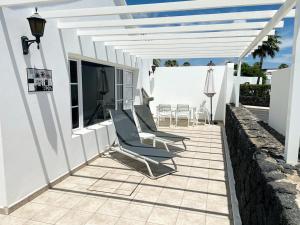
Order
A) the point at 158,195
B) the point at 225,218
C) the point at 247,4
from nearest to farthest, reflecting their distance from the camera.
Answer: the point at 247,4, the point at 225,218, the point at 158,195

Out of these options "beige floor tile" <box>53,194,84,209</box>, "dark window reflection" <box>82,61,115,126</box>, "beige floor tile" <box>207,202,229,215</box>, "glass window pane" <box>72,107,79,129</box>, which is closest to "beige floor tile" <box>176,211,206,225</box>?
"beige floor tile" <box>207,202,229,215</box>

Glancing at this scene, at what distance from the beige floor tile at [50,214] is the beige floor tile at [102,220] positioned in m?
0.53

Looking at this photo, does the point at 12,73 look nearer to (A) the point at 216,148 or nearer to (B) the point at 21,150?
(B) the point at 21,150

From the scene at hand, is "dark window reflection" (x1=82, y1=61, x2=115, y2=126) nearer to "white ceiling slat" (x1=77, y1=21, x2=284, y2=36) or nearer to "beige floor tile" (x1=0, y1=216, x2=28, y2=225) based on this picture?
"white ceiling slat" (x1=77, y1=21, x2=284, y2=36)

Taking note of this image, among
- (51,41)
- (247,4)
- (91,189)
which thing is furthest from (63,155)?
(247,4)

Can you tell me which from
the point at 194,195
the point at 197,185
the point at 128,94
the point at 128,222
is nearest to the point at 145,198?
the point at 128,222

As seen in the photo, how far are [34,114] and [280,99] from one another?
5.56 metres

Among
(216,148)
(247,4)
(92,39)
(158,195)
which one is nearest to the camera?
(247,4)

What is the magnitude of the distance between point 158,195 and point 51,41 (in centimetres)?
374

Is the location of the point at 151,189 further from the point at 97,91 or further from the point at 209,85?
the point at 209,85

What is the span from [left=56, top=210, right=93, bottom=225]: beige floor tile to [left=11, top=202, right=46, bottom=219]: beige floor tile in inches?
21.1

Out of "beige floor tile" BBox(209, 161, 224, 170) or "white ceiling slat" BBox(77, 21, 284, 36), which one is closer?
"white ceiling slat" BBox(77, 21, 284, 36)

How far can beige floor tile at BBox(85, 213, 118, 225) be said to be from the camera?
144 inches

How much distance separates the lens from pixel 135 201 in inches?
170
